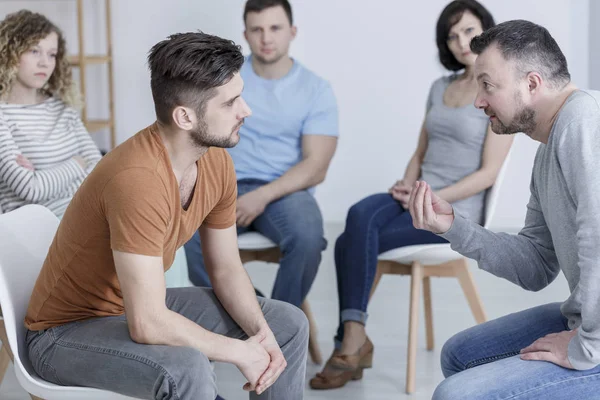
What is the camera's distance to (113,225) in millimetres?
1454

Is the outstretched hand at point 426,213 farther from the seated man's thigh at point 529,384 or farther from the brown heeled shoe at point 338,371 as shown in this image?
the brown heeled shoe at point 338,371

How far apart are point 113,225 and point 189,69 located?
0.33 meters

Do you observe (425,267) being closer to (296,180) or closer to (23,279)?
(296,180)

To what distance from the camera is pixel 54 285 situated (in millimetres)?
1566

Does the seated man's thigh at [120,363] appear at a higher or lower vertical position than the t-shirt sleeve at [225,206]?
lower

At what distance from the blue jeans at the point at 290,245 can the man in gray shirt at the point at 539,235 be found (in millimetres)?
815

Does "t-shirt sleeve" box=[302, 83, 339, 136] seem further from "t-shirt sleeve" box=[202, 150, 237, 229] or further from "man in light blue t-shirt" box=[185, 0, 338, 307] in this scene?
"t-shirt sleeve" box=[202, 150, 237, 229]

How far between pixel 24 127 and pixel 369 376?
4.26 feet

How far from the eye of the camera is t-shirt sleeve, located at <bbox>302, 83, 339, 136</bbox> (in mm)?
2742

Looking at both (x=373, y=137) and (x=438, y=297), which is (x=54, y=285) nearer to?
(x=438, y=297)

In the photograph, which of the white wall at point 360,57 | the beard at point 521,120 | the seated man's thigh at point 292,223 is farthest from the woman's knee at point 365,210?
the white wall at point 360,57

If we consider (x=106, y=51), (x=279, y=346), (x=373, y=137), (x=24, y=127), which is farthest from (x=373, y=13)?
(x=279, y=346)

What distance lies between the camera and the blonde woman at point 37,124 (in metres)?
2.41

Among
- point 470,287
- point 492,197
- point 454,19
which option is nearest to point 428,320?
point 470,287
